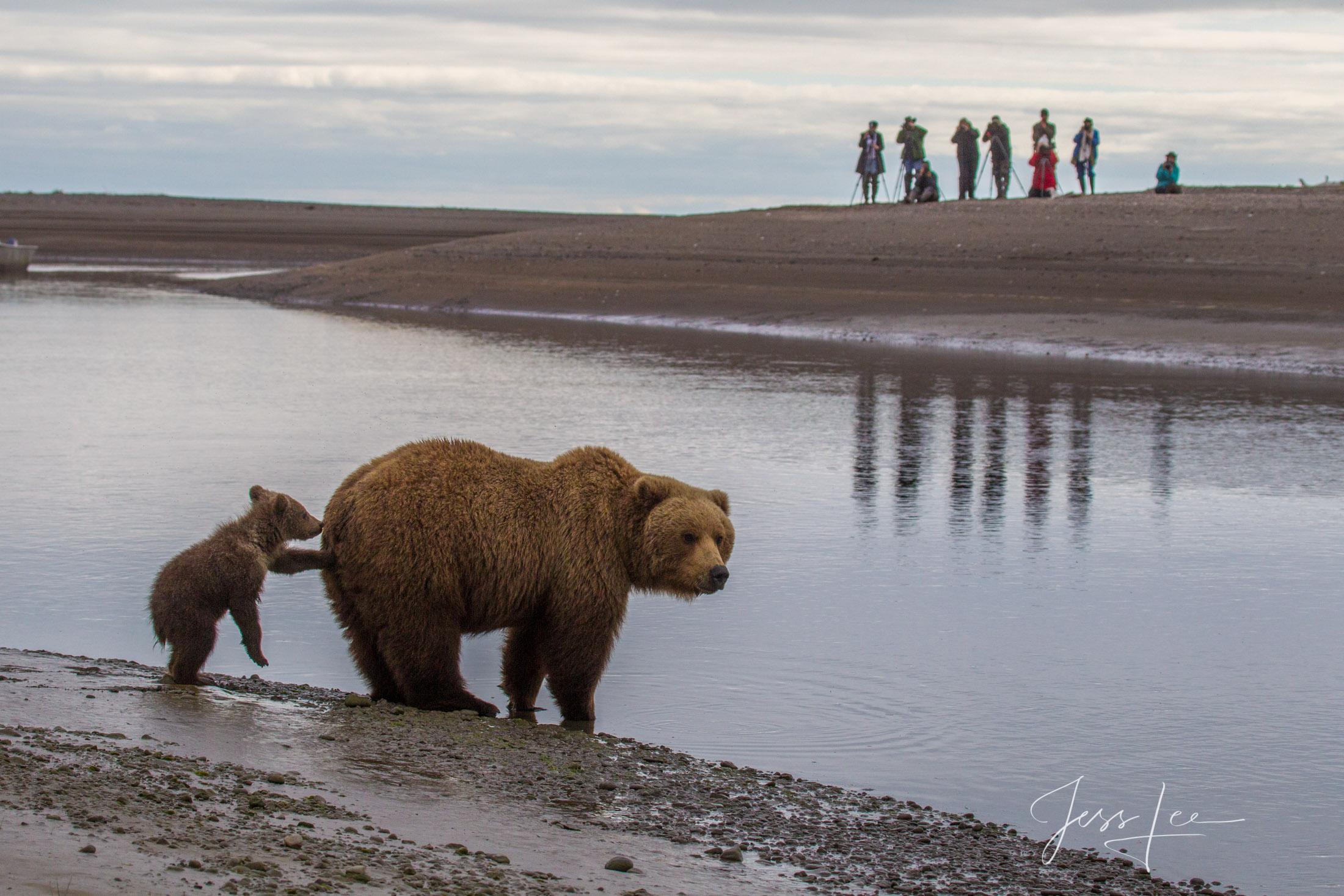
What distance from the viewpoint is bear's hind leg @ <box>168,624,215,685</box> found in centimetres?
506

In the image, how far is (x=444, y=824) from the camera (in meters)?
3.83

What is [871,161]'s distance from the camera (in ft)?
105

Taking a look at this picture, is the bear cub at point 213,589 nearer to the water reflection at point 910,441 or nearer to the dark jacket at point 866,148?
the water reflection at point 910,441

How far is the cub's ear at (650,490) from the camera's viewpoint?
211 inches

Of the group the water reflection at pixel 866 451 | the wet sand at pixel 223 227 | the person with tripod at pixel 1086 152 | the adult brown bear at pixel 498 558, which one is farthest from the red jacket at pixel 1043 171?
the adult brown bear at pixel 498 558

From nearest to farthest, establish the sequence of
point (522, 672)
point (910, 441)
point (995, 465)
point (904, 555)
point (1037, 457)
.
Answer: point (522, 672), point (904, 555), point (995, 465), point (1037, 457), point (910, 441)

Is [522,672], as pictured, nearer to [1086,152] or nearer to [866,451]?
[866,451]

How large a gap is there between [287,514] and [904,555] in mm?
3728

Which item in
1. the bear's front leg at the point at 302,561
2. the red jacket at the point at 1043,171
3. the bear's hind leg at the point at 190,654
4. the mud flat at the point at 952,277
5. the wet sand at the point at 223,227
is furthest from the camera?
the wet sand at the point at 223,227

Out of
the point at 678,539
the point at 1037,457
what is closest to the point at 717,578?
the point at 678,539

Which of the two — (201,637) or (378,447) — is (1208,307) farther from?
(201,637)

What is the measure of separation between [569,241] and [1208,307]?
13.2 meters

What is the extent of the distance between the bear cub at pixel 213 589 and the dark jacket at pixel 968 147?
88.6 feet

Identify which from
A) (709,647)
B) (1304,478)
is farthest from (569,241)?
(709,647)
